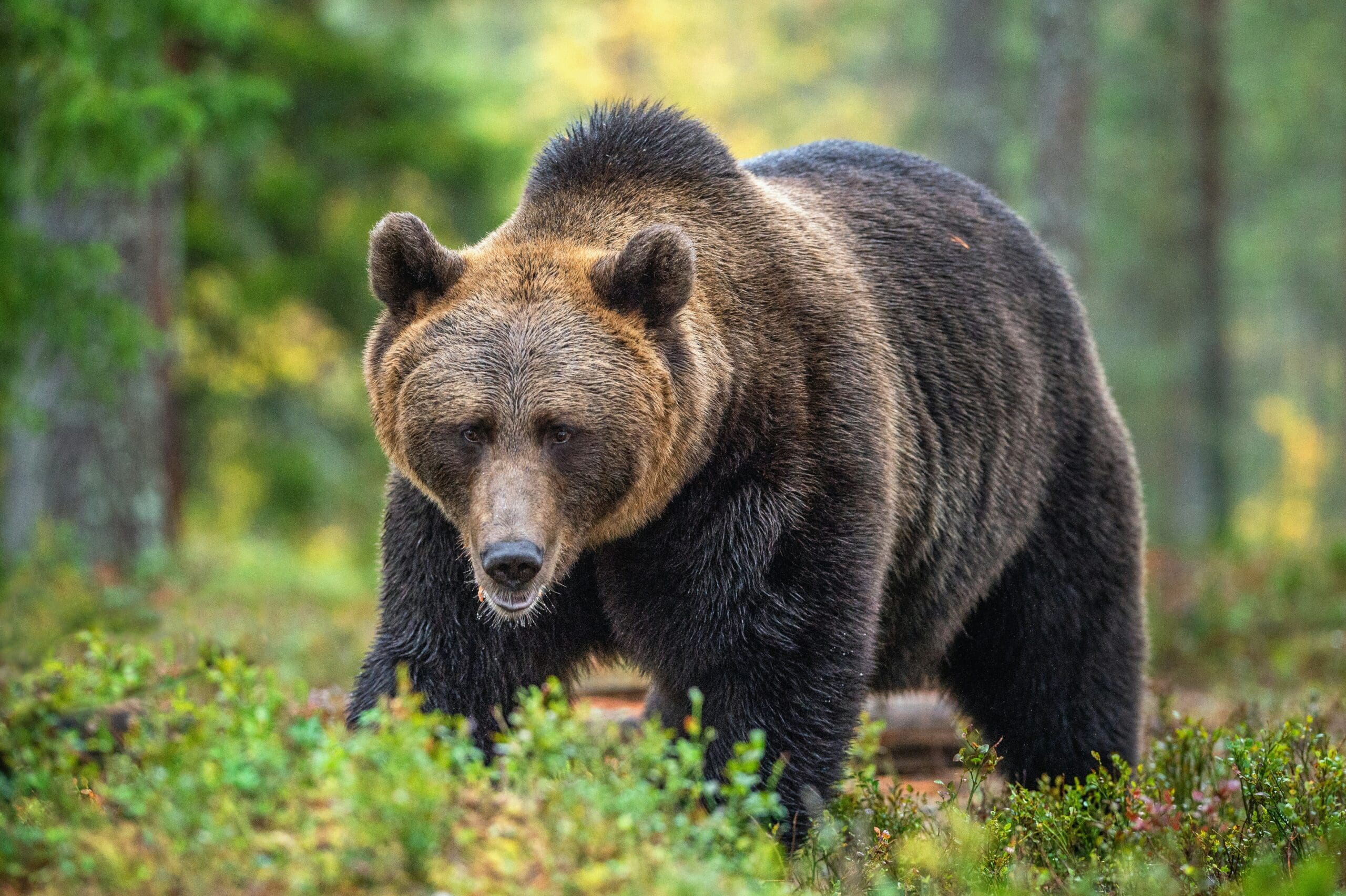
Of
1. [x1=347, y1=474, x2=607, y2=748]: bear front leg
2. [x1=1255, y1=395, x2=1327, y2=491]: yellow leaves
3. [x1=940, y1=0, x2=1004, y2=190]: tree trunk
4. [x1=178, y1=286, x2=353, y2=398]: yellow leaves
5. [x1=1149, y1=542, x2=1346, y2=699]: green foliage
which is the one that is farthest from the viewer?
[x1=1255, y1=395, x2=1327, y2=491]: yellow leaves

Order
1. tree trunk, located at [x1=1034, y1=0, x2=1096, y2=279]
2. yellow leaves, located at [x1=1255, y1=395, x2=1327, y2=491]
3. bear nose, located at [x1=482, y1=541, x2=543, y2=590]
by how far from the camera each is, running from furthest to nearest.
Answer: yellow leaves, located at [x1=1255, y1=395, x2=1327, y2=491]
tree trunk, located at [x1=1034, y1=0, x2=1096, y2=279]
bear nose, located at [x1=482, y1=541, x2=543, y2=590]

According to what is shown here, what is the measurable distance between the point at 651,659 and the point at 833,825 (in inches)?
29.9

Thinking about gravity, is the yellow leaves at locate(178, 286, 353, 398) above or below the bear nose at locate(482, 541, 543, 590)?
above

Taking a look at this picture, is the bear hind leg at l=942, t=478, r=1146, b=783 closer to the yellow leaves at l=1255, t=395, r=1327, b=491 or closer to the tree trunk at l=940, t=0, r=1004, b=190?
the tree trunk at l=940, t=0, r=1004, b=190

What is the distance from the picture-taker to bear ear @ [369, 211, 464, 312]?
4.32 m

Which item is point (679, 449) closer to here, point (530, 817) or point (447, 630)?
point (447, 630)

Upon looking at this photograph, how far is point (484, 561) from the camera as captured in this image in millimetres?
3943

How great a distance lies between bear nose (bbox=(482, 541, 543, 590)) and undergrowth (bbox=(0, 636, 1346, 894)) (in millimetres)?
432

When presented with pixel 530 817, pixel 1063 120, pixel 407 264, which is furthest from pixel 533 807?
pixel 1063 120

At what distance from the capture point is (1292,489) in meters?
26.7

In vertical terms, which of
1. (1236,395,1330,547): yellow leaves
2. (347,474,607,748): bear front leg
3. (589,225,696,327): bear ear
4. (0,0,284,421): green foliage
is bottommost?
(1236,395,1330,547): yellow leaves

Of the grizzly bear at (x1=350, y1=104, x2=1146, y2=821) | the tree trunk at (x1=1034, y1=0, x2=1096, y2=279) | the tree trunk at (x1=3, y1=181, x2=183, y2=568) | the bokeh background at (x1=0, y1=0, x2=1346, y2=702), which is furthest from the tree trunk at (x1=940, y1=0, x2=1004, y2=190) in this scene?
the grizzly bear at (x1=350, y1=104, x2=1146, y2=821)

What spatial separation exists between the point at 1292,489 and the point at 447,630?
83.8ft

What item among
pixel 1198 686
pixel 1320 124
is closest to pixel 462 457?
pixel 1198 686
